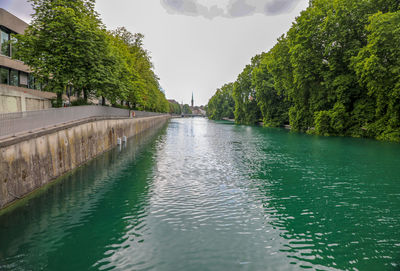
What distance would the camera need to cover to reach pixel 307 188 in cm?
1202

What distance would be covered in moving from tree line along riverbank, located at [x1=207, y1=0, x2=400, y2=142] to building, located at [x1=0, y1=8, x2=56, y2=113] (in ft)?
106

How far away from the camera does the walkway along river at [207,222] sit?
6.19 metres

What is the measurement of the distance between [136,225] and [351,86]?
36.5m

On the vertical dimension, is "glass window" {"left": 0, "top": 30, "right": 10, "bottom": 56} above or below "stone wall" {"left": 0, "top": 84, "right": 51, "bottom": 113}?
above

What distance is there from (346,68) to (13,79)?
139 ft

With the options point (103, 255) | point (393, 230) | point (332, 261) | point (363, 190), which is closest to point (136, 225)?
point (103, 255)

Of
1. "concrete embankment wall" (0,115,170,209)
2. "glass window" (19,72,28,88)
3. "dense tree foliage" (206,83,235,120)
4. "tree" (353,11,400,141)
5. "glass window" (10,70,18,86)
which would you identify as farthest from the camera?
"dense tree foliage" (206,83,235,120)

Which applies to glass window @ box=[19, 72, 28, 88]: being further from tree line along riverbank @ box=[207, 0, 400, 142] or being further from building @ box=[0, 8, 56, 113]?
tree line along riverbank @ box=[207, 0, 400, 142]

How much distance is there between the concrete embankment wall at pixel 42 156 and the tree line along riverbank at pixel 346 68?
26.4m

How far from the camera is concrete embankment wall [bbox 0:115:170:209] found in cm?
902

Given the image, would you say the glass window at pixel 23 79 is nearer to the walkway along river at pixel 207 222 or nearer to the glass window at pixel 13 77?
the glass window at pixel 13 77

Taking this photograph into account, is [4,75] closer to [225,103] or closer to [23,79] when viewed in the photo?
[23,79]

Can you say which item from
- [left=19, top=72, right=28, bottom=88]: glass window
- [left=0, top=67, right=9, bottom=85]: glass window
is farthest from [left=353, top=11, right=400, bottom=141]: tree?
[left=19, top=72, right=28, bottom=88]: glass window

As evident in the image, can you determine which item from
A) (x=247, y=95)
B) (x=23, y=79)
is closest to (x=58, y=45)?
(x=23, y=79)
